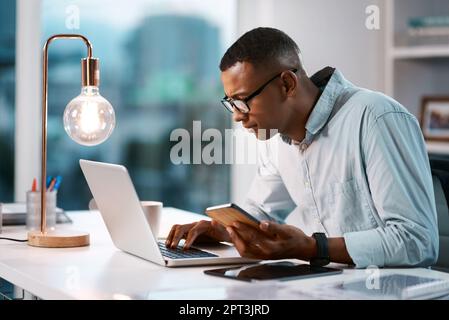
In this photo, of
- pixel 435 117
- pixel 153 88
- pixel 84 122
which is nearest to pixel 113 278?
pixel 84 122

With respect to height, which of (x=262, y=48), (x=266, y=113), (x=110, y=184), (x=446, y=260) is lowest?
(x=446, y=260)

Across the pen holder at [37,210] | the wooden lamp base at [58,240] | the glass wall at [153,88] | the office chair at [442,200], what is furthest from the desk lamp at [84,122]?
the glass wall at [153,88]

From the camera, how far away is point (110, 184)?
169cm

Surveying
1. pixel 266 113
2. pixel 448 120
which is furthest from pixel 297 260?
pixel 448 120

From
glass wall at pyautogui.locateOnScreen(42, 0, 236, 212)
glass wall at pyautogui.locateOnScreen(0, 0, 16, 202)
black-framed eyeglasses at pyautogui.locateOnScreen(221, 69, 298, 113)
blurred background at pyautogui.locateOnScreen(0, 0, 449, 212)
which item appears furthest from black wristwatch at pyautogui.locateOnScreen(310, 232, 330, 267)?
glass wall at pyautogui.locateOnScreen(42, 0, 236, 212)

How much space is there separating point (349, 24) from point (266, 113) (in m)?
1.85

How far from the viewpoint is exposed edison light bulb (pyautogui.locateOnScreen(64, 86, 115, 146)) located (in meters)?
1.91

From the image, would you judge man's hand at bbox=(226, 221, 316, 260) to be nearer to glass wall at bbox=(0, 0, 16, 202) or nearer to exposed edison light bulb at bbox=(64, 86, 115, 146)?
exposed edison light bulb at bbox=(64, 86, 115, 146)

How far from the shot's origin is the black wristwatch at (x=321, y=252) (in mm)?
1582

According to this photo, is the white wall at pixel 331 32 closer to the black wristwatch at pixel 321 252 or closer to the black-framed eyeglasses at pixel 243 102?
the black-framed eyeglasses at pixel 243 102

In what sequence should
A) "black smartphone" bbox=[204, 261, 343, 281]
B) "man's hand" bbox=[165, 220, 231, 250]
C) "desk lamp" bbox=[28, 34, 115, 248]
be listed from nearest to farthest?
"black smartphone" bbox=[204, 261, 343, 281] < "man's hand" bbox=[165, 220, 231, 250] < "desk lamp" bbox=[28, 34, 115, 248]

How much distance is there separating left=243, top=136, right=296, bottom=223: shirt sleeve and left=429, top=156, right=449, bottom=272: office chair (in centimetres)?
43

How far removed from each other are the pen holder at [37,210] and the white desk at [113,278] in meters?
0.29

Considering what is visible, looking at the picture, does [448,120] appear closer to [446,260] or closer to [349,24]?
[349,24]
